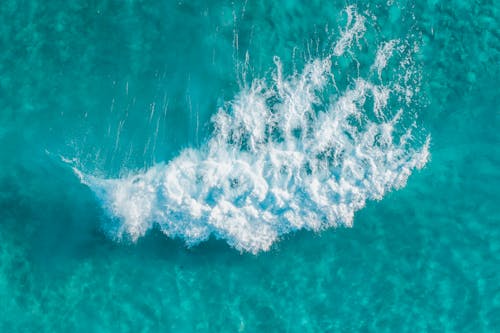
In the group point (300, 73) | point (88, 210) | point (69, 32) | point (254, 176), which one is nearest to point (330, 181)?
point (254, 176)

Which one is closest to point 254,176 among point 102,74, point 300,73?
point 300,73

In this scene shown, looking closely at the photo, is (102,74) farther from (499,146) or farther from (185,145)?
(499,146)

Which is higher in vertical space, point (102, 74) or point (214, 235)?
point (102, 74)

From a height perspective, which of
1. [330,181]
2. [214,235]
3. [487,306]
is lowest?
[487,306]
